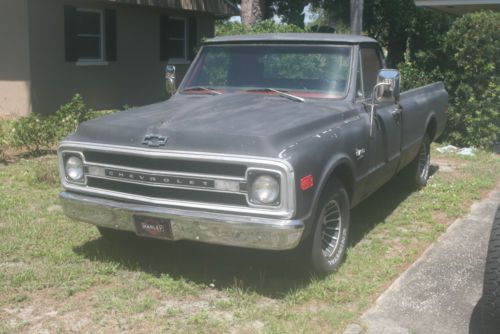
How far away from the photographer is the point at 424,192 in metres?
7.64

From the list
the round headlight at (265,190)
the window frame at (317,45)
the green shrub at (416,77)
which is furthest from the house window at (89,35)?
the round headlight at (265,190)

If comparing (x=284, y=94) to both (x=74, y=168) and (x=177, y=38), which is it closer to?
Answer: (x=74, y=168)

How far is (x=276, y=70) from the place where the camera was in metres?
5.62

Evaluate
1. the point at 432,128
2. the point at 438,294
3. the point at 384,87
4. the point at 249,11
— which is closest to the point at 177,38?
the point at 249,11

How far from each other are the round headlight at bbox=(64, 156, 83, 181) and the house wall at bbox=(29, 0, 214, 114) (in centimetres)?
851

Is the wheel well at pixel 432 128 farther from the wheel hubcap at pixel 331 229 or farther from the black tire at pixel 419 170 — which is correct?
the wheel hubcap at pixel 331 229

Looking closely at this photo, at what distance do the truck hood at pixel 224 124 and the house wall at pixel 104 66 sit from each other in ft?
27.0

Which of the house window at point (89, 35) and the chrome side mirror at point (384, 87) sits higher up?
the house window at point (89, 35)

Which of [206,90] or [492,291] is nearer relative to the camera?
[492,291]

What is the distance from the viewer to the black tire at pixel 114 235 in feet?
17.3

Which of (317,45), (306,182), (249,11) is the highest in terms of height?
(249,11)

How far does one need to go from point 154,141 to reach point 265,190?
86 cm

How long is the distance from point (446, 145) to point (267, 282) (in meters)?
7.18

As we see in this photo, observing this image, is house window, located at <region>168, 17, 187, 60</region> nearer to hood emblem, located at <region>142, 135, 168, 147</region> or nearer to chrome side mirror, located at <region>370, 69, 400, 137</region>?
chrome side mirror, located at <region>370, 69, 400, 137</region>
